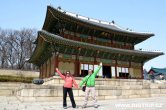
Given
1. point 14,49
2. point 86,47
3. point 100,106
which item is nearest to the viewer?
point 100,106

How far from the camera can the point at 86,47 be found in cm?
2320

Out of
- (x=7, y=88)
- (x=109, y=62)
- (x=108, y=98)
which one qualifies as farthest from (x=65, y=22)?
(x=108, y=98)

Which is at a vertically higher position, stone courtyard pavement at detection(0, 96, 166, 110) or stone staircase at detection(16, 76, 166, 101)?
stone staircase at detection(16, 76, 166, 101)

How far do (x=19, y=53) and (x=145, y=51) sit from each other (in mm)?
35657

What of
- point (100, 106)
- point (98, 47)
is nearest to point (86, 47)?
point (98, 47)

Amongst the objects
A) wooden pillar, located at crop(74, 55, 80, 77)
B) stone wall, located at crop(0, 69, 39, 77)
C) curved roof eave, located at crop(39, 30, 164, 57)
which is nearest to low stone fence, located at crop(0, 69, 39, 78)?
stone wall, located at crop(0, 69, 39, 77)

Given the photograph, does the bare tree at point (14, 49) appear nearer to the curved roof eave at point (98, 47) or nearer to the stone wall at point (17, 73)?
the stone wall at point (17, 73)

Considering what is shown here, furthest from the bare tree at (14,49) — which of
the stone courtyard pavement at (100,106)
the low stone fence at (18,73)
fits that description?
the stone courtyard pavement at (100,106)

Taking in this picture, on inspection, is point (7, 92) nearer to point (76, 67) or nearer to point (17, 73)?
point (76, 67)

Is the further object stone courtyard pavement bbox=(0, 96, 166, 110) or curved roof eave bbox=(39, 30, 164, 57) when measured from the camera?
curved roof eave bbox=(39, 30, 164, 57)

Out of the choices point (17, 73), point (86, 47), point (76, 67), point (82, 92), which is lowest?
point (82, 92)

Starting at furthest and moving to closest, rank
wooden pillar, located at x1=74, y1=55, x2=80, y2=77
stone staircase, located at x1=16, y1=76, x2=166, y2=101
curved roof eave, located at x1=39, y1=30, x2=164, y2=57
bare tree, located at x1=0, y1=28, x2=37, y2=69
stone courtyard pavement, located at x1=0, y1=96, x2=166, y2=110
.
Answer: bare tree, located at x1=0, y1=28, x2=37, y2=69 → wooden pillar, located at x1=74, y1=55, x2=80, y2=77 → curved roof eave, located at x1=39, y1=30, x2=164, y2=57 → stone staircase, located at x1=16, y1=76, x2=166, y2=101 → stone courtyard pavement, located at x1=0, y1=96, x2=166, y2=110

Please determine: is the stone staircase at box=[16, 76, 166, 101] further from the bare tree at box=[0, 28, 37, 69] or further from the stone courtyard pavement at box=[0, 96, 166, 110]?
the bare tree at box=[0, 28, 37, 69]

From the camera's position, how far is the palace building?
73.8 ft
